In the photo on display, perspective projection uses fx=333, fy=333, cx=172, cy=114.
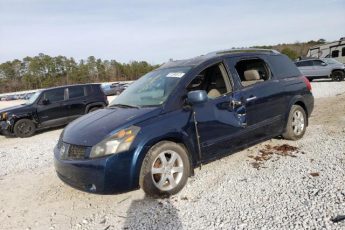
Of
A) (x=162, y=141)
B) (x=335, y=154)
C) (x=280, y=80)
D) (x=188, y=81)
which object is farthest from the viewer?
(x=280, y=80)

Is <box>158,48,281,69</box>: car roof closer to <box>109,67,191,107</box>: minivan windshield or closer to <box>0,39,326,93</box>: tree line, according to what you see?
<box>109,67,191,107</box>: minivan windshield

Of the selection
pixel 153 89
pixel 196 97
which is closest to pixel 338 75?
pixel 153 89

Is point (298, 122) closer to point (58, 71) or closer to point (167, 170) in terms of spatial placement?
point (167, 170)

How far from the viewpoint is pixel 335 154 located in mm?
5195

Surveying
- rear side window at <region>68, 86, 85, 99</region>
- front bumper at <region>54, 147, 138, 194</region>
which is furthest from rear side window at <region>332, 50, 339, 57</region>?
front bumper at <region>54, 147, 138, 194</region>

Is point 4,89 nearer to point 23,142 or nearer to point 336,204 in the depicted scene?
point 23,142

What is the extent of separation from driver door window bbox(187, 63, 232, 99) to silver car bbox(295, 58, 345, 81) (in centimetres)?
1870

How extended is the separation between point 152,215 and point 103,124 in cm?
131

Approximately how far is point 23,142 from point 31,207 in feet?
20.2

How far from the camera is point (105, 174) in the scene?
12.5ft

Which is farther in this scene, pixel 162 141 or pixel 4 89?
pixel 4 89

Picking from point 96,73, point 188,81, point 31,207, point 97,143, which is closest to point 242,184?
point 188,81

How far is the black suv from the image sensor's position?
35.9 feet

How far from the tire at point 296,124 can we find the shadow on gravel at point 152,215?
3.00 meters
